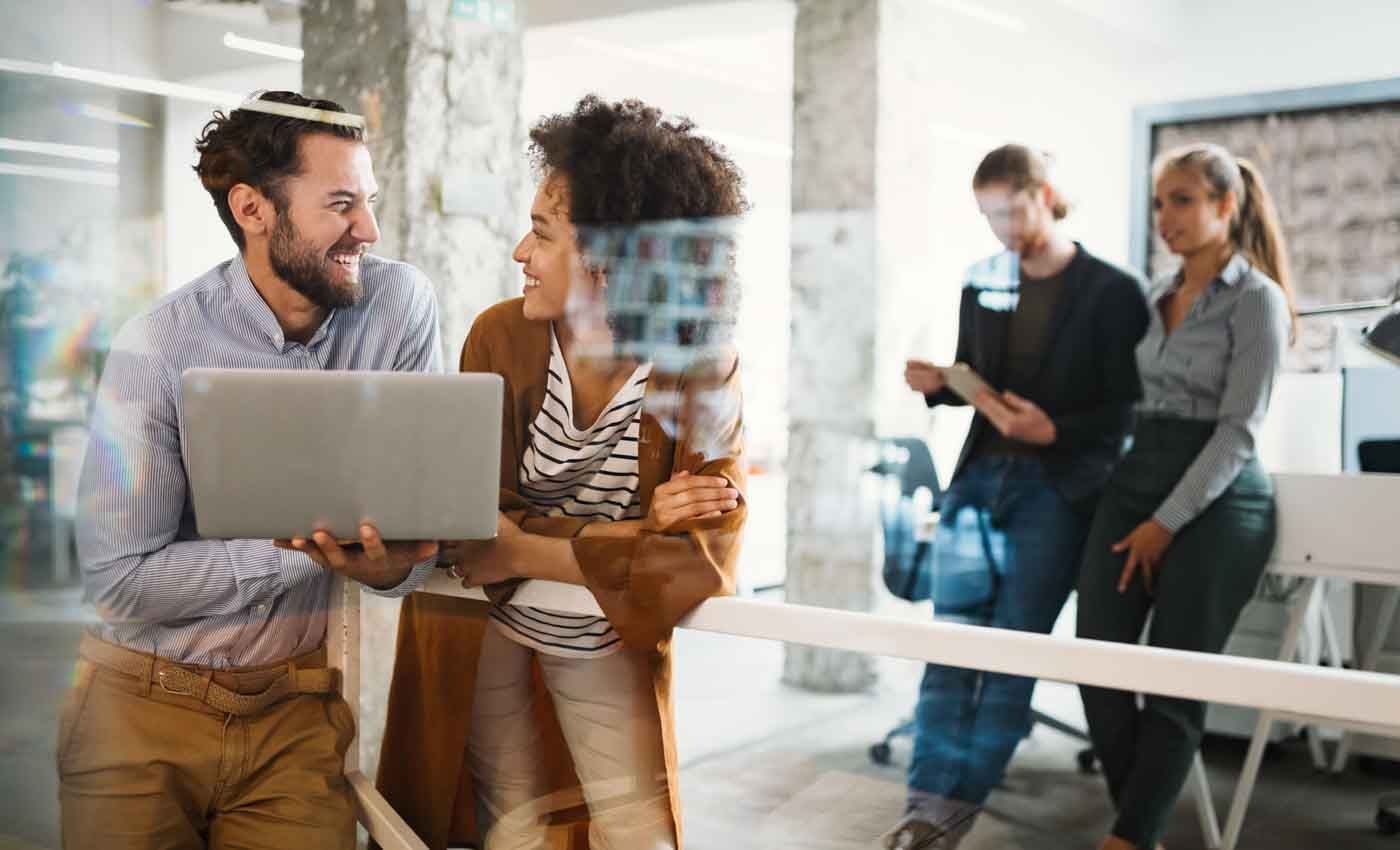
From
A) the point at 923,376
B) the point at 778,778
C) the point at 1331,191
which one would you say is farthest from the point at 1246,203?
the point at 778,778

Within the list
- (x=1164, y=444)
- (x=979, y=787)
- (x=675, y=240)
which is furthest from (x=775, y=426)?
(x=675, y=240)

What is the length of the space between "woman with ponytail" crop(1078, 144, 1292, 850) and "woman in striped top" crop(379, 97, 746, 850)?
0.79 m

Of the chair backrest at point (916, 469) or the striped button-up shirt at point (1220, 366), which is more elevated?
the striped button-up shirt at point (1220, 366)

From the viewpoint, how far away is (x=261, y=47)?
4.65ft

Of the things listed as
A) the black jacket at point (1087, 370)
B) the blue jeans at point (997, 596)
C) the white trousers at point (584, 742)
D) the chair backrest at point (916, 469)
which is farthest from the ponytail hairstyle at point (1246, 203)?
the white trousers at point (584, 742)

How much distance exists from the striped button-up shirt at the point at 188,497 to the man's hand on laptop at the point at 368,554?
0.05m

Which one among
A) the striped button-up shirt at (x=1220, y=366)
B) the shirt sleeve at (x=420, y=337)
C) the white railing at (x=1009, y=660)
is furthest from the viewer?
the striped button-up shirt at (x=1220, y=366)

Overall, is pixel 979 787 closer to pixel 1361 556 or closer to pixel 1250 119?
pixel 1361 556

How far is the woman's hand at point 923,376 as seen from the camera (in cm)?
231

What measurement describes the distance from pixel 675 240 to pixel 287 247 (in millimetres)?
397

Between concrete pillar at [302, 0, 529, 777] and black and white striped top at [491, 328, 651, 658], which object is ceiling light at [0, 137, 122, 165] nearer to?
concrete pillar at [302, 0, 529, 777]

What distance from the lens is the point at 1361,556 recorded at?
1.69 metres

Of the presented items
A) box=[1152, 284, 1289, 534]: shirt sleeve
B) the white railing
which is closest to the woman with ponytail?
box=[1152, 284, 1289, 534]: shirt sleeve

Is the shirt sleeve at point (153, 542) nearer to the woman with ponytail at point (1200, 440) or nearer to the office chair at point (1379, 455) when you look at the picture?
the woman with ponytail at point (1200, 440)
